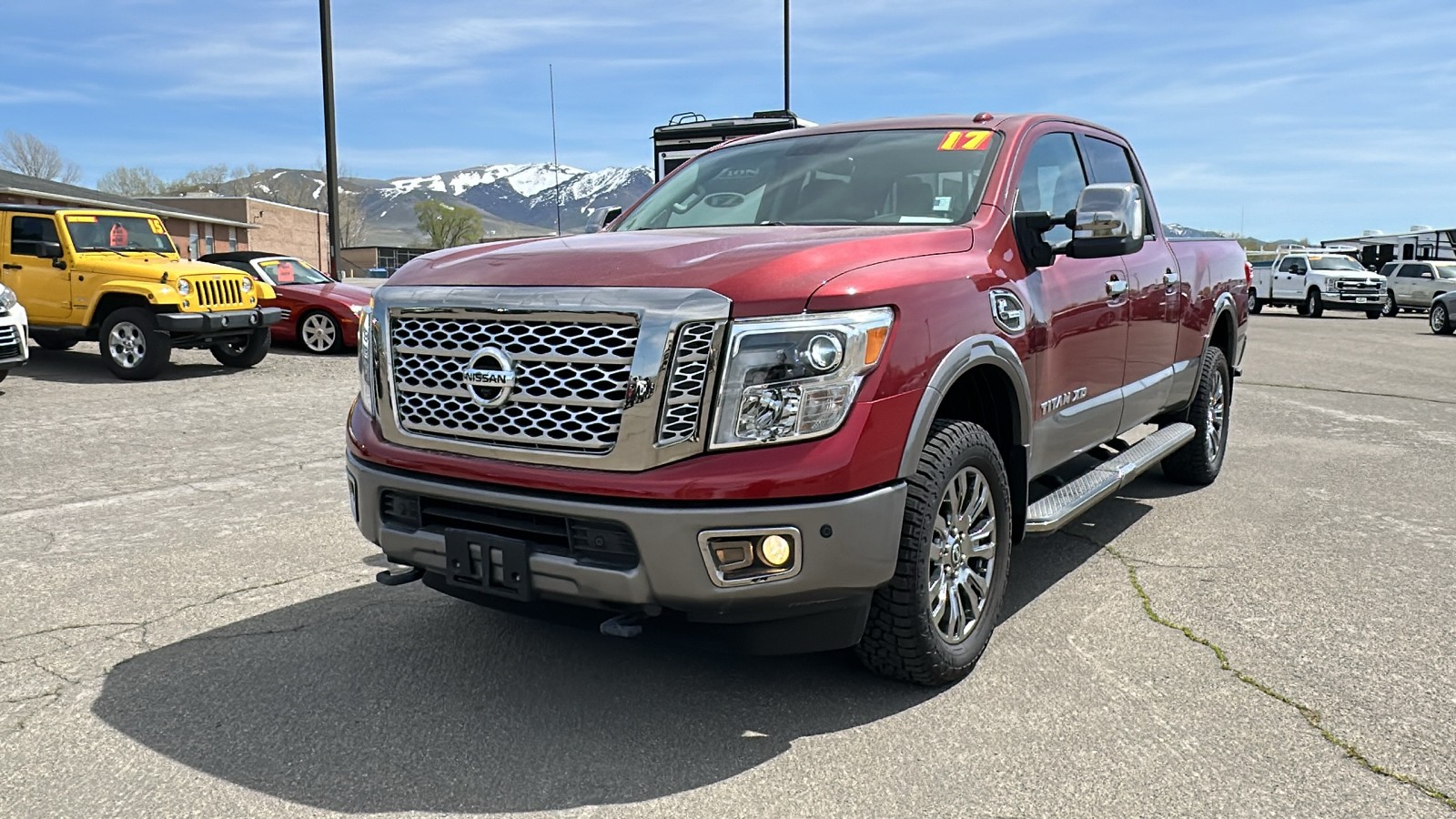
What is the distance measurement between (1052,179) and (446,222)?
166631mm

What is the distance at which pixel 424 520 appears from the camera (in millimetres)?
3480

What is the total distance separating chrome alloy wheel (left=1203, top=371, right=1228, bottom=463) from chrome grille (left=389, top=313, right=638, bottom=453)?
4.65 m

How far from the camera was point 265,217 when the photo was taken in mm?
69750

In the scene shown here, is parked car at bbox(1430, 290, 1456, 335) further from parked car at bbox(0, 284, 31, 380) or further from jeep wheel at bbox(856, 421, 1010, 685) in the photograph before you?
parked car at bbox(0, 284, 31, 380)

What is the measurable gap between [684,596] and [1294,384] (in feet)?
40.6

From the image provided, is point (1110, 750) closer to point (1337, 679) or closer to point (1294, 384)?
point (1337, 679)

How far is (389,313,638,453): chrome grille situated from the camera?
3.13 meters

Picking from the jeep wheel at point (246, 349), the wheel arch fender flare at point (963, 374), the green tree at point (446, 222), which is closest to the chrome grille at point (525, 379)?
the wheel arch fender flare at point (963, 374)

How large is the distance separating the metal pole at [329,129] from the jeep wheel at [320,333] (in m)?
4.85

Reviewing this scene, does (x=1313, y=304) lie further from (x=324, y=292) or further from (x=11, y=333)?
(x=11, y=333)

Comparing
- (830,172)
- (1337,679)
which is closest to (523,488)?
(830,172)

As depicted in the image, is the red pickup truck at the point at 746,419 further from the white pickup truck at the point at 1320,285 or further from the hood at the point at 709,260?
the white pickup truck at the point at 1320,285

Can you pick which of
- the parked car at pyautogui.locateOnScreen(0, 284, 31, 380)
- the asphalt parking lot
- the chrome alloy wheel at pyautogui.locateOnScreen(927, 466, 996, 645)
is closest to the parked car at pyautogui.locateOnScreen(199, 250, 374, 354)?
the parked car at pyautogui.locateOnScreen(0, 284, 31, 380)

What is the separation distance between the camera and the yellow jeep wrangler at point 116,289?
1260cm
